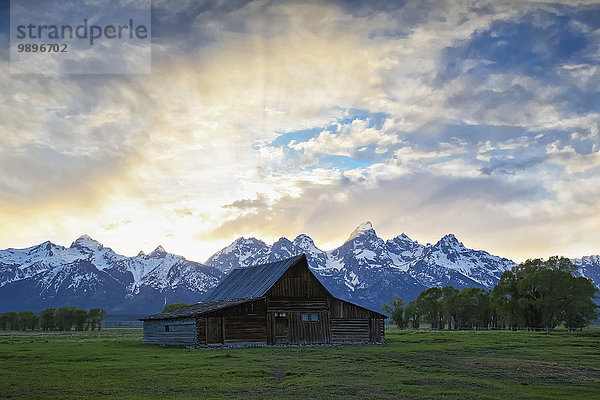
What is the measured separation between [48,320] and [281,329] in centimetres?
12478

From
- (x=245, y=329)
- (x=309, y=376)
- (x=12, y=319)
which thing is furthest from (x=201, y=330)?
(x=12, y=319)

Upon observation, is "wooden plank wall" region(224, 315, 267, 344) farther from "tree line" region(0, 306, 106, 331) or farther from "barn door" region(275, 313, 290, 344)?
"tree line" region(0, 306, 106, 331)

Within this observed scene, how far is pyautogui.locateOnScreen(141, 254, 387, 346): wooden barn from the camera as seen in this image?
5338 centimetres

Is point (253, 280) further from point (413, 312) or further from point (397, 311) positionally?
point (397, 311)

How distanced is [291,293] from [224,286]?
17257mm

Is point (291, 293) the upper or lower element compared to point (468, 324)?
upper

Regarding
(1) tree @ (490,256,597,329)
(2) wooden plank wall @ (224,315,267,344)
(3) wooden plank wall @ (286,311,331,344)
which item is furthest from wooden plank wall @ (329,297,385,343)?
(1) tree @ (490,256,597,329)

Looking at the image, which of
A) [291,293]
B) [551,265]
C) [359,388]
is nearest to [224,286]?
[291,293]

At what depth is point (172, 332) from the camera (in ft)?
191

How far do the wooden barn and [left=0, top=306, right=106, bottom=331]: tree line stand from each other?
98.7 m

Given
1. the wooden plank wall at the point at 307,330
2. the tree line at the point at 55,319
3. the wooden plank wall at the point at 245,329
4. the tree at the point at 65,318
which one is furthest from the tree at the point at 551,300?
the tree at the point at 65,318

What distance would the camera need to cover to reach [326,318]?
5838cm

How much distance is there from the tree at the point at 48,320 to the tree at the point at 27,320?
83.7 inches

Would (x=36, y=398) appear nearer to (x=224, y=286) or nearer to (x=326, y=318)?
(x=326, y=318)
